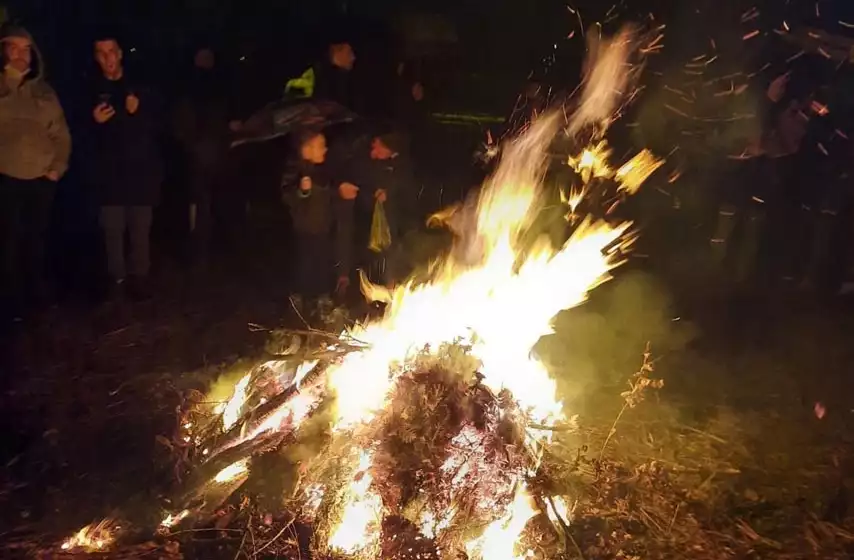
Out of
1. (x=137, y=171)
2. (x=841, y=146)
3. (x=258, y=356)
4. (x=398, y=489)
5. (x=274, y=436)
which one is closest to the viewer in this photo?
(x=398, y=489)

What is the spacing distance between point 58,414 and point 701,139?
6427 mm

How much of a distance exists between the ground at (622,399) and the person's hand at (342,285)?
1.87 ft

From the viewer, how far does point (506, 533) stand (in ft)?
12.1

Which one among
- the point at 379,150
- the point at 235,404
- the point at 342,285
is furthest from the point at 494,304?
the point at 342,285

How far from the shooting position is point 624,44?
16.3 feet

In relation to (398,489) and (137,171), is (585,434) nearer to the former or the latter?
(398,489)

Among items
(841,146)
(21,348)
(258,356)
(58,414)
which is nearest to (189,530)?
(58,414)

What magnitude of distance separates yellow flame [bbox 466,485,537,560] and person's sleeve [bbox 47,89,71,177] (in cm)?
472

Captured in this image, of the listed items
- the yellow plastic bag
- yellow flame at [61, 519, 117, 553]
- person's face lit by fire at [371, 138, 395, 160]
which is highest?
person's face lit by fire at [371, 138, 395, 160]

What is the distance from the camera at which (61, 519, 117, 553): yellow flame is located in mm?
3619

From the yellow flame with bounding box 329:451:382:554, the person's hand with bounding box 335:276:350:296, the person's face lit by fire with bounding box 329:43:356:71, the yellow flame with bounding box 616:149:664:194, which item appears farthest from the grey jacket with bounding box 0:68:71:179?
the yellow flame with bounding box 616:149:664:194

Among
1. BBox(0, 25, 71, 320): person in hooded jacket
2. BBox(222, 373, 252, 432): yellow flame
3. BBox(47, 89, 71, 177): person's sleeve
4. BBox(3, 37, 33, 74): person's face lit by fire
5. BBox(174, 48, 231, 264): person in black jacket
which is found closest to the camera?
BBox(222, 373, 252, 432): yellow flame

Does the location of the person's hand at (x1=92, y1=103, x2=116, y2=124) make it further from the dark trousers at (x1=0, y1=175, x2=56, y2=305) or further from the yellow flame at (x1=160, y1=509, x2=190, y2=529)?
the yellow flame at (x1=160, y1=509, x2=190, y2=529)

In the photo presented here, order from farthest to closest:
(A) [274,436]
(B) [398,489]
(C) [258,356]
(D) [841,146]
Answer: (D) [841,146]
(C) [258,356]
(A) [274,436]
(B) [398,489]
